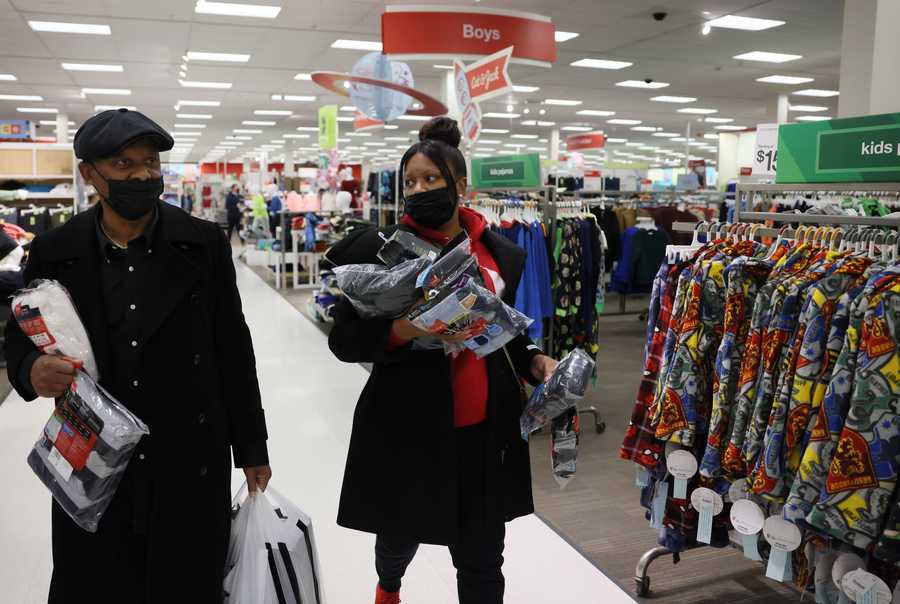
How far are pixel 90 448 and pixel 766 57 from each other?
1208 cm

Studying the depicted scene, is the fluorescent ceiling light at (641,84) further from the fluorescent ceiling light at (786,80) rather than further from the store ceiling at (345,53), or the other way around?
the fluorescent ceiling light at (786,80)

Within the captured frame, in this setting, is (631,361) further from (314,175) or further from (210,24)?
(314,175)

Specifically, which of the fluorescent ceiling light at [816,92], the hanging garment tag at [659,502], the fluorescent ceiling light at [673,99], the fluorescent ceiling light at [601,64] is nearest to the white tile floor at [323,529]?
the hanging garment tag at [659,502]

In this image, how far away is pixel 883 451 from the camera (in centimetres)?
176

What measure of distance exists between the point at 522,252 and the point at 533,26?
5.28 meters

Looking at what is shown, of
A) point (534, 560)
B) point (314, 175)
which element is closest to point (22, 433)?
point (534, 560)

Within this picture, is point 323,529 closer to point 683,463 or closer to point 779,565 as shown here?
point 683,463

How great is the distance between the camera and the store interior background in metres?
3.26

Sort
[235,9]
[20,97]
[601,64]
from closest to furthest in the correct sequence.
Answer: [235,9], [601,64], [20,97]

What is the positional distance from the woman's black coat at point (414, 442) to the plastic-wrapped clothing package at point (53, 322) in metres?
0.56

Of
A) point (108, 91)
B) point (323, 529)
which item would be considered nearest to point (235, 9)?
point (323, 529)

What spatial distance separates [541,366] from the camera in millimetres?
1928

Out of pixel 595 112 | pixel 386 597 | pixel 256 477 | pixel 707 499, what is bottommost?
pixel 386 597

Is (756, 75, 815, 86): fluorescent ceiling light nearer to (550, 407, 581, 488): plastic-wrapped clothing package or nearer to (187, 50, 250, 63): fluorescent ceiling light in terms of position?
(187, 50, 250, 63): fluorescent ceiling light
